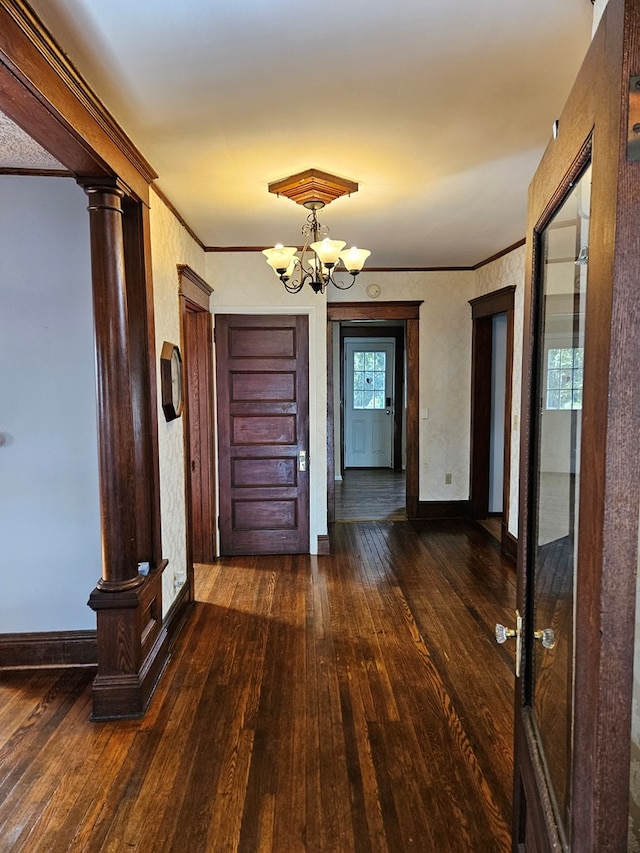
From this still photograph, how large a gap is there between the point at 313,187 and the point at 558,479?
7.17 feet

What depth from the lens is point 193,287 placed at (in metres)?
3.68

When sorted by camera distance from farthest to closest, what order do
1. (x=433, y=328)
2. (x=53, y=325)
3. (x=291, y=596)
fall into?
1. (x=433, y=328)
2. (x=291, y=596)
3. (x=53, y=325)

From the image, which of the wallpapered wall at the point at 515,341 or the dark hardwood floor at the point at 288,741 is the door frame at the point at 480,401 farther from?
the dark hardwood floor at the point at 288,741

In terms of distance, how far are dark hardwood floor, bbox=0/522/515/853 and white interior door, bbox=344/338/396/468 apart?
16.8 feet

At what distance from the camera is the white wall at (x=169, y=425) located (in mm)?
2857

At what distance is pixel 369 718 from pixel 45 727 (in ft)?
4.76

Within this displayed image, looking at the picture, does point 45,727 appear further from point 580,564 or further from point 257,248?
Answer: point 257,248

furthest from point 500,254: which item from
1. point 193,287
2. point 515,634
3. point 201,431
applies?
point 515,634

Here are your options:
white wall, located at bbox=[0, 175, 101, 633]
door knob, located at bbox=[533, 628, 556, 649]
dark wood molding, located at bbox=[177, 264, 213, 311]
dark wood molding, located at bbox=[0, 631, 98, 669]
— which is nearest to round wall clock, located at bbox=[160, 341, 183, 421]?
white wall, located at bbox=[0, 175, 101, 633]

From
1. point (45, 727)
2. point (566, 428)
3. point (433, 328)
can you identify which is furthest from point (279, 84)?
point (433, 328)

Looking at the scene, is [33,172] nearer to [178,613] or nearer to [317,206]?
[317,206]

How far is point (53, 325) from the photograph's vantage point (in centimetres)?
265

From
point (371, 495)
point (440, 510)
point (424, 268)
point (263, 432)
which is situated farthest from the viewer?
point (371, 495)

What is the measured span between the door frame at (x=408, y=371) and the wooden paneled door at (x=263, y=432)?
2.29 ft
